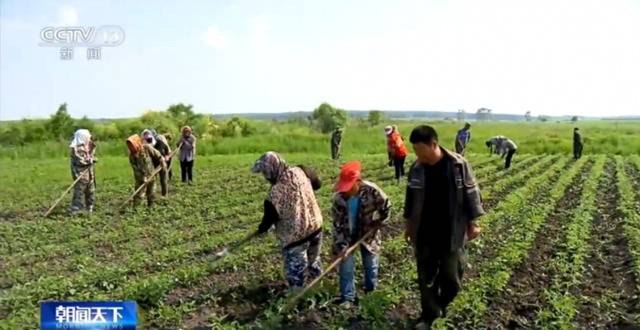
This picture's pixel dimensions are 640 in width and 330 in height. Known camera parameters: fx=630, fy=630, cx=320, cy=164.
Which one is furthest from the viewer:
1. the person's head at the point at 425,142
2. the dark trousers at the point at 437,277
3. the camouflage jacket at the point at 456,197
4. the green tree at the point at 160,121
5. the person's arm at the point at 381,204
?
the green tree at the point at 160,121

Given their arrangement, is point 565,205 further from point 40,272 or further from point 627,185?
point 40,272

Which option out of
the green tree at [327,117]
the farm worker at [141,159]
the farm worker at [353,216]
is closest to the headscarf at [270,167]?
the farm worker at [353,216]

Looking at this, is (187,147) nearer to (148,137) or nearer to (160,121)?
(148,137)

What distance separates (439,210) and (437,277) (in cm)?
65

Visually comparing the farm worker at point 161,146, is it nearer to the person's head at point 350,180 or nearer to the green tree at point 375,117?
the person's head at point 350,180

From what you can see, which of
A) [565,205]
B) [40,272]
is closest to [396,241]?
[40,272]

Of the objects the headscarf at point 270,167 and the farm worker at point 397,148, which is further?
the farm worker at point 397,148

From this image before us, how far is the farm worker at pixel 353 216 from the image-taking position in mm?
5566

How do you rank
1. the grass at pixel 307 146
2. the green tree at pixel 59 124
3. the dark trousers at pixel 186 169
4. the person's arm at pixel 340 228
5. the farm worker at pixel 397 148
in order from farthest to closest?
the green tree at pixel 59 124
the grass at pixel 307 146
the dark trousers at pixel 186 169
the farm worker at pixel 397 148
the person's arm at pixel 340 228

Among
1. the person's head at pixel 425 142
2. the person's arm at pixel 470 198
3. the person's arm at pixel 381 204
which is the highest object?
the person's head at pixel 425 142

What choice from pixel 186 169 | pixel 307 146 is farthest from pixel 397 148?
pixel 307 146

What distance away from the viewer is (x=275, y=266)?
7.43m

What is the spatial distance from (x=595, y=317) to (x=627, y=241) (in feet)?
11.8

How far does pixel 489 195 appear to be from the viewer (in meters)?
13.9
